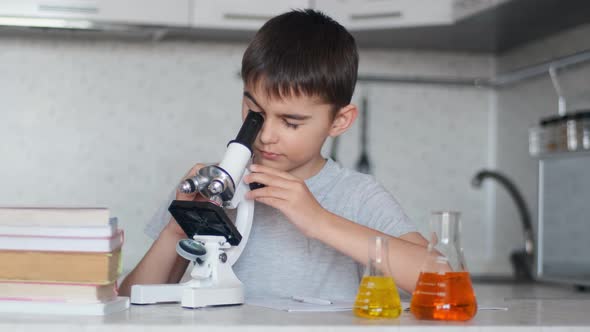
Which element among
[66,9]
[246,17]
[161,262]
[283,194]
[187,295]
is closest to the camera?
[187,295]

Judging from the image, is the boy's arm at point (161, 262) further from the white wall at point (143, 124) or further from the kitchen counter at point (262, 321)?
the white wall at point (143, 124)

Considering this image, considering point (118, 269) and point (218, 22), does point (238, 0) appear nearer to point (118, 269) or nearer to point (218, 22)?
point (218, 22)

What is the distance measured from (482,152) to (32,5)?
65.0 inches

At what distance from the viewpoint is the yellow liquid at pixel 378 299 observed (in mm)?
1046

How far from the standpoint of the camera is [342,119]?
1.57m

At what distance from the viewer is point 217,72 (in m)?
2.96

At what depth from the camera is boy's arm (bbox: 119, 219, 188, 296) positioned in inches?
58.8

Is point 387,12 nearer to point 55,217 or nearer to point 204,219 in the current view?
point 204,219

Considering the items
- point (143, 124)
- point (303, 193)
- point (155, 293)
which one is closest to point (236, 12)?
point (143, 124)

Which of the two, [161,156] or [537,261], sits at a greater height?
[161,156]

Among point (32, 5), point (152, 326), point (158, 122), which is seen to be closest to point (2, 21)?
point (32, 5)

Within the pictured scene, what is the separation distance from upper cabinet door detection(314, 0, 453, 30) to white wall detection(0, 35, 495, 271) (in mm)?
398

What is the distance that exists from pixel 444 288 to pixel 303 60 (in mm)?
520

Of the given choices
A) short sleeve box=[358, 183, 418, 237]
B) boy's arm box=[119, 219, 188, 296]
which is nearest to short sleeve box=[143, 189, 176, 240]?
boy's arm box=[119, 219, 188, 296]
